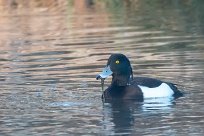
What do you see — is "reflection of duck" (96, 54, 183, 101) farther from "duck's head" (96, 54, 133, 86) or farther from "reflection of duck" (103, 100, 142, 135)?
"reflection of duck" (103, 100, 142, 135)

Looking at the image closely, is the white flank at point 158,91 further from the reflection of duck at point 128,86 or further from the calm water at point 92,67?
the calm water at point 92,67

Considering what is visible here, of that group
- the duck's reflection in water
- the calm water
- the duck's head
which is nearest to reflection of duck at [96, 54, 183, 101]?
the duck's head

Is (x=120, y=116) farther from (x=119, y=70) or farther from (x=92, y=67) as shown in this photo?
(x=92, y=67)

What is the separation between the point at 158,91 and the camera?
14367 millimetres

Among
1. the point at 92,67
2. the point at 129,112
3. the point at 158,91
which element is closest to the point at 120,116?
the point at 129,112

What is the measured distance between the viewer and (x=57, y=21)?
3067 centimetres

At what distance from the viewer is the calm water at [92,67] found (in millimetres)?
12328

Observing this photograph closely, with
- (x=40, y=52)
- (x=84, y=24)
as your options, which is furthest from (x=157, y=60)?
(x=84, y=24)

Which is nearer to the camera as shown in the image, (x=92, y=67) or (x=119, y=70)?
(x=119, y=70)

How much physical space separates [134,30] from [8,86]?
34.2 feet

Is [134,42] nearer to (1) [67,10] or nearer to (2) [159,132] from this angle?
(2) [159,132]

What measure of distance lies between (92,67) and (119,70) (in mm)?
3203

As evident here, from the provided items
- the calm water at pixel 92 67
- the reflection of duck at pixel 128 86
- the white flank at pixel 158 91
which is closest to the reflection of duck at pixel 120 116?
the calm water at pixel 92 67

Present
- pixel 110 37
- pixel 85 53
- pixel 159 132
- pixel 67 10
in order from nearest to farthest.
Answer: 1. pixel 159 132
2. pixel 85 53
3. pixel 110 37
4. pixel 67 10
